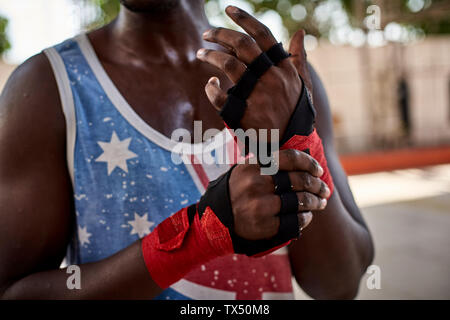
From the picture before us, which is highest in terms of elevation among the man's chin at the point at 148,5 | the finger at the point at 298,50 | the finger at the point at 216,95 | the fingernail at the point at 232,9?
the man's chin at the point at 148,5

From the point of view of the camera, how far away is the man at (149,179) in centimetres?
72

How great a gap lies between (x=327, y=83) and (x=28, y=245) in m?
10.1

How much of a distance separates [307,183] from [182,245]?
0.28m

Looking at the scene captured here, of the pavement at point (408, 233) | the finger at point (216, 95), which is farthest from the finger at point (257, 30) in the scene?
the pavement at point (408, 233)

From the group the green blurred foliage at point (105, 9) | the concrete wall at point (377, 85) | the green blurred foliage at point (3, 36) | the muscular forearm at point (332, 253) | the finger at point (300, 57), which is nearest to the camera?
the finger at point (300, 57)

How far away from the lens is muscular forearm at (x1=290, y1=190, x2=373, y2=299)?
102 cm

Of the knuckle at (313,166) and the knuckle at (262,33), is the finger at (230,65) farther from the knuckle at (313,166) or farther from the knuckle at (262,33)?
the knuckle at (313,166)

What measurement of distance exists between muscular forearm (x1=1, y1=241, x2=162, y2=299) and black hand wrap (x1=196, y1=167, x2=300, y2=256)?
8.8 inches

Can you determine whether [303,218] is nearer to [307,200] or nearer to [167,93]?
[307,200]

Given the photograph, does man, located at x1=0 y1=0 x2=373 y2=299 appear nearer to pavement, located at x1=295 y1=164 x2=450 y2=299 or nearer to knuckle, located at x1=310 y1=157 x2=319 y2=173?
knuckle, located at x1=310 y1=157 x2=319 y2=173

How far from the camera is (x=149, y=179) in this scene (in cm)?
98

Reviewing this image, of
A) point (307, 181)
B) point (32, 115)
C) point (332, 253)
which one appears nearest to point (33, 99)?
point (32, 115)
